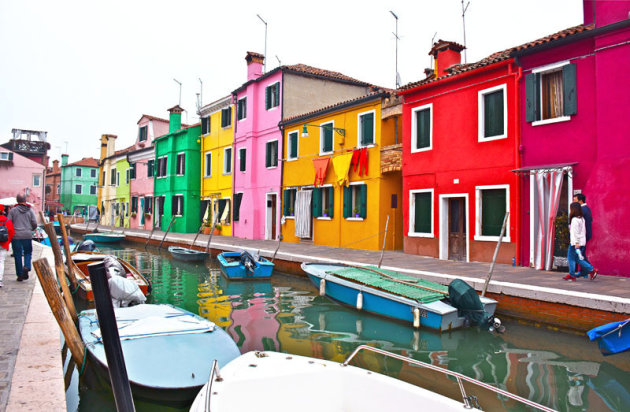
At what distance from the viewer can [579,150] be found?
424 inches

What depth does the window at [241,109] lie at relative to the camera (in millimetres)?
24594

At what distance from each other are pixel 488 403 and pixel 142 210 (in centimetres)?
3347

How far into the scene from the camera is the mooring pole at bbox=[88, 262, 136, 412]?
7.75 feet

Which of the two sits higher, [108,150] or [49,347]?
[108,150]

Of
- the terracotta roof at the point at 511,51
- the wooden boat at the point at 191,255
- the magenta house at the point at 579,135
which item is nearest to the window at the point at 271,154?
the wooden boat at the point at 191,255

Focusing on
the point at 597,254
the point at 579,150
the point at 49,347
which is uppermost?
the point at 579,150

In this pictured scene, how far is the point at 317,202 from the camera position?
62.9 feet

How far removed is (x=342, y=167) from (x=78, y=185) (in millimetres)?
50449

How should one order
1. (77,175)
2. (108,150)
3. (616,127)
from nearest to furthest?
(616,127) → (108,150) → (77,175)

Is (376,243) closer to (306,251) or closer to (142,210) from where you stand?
(306,251)

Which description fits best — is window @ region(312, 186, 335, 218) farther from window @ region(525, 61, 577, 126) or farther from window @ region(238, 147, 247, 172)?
window @ region(525, 61, 577, 126)

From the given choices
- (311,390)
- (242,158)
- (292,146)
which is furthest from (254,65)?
(311,390)

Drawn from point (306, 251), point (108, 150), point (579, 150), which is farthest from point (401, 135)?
point (108, 150)

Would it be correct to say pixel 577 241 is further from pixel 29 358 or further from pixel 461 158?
pixel 29 358
